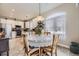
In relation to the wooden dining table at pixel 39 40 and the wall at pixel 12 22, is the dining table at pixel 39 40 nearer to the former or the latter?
the wooden dining table at pixel 39 40

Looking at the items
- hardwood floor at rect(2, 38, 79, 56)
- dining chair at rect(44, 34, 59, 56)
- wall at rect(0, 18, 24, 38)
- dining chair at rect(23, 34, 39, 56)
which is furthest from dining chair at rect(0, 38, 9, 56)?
dining chair at rect(44, 34, 59, 56)

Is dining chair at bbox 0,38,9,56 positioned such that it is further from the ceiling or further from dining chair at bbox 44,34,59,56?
dining chair at bbox 44,34,59,56

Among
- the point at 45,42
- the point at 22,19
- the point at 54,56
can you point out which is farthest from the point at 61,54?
the point at 22,19

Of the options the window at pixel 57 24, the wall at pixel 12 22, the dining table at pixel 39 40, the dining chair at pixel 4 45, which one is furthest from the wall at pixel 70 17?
the dining chair at pixel 4 45

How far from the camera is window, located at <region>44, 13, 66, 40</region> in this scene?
2129 mm

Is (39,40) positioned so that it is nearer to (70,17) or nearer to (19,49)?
(19,49)

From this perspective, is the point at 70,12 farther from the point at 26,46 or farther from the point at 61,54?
the point at 26,46

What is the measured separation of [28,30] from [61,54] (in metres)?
0.72

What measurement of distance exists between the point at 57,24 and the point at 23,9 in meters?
0.65

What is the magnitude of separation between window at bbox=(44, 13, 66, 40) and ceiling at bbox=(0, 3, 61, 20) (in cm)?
18

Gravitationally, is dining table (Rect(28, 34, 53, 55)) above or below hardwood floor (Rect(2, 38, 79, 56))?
above

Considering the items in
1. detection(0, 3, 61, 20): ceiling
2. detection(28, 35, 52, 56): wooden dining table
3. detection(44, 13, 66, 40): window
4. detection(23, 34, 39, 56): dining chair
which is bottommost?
detection(23, 34, 39, 56): dining chair

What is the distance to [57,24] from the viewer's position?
83.7 inches

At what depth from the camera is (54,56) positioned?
7.31ft
